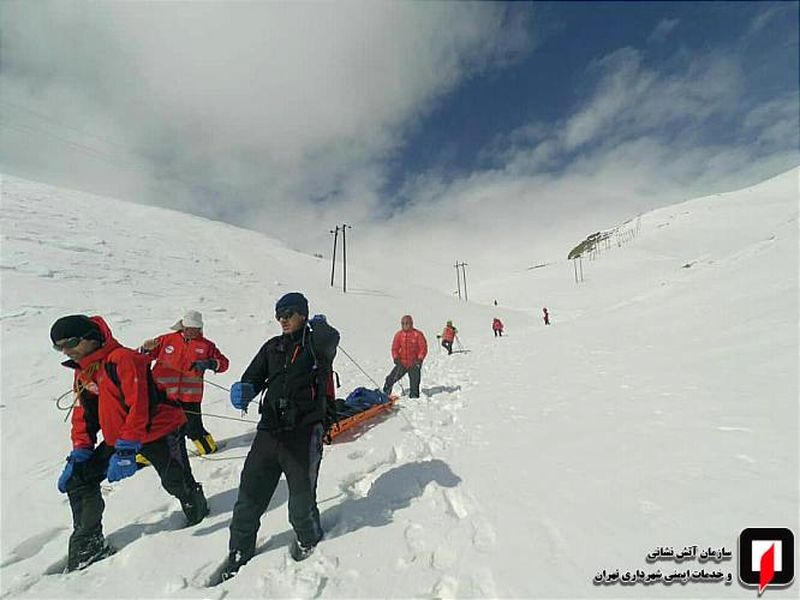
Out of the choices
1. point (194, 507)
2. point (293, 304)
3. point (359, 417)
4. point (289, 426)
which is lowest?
point (194, 507)

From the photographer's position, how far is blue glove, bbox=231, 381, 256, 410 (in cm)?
339

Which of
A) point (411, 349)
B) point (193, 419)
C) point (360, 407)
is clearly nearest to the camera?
point (193, 419)

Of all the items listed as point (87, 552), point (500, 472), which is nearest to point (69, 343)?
point (87, 552)

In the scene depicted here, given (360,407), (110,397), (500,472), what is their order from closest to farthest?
(110,397) → (500,472) → (360,407)

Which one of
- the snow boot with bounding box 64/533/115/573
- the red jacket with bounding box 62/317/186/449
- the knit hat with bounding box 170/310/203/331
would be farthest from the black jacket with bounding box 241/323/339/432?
the knit hat with bounding box 170/310/203/331

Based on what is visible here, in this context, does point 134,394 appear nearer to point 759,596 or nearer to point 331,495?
point 331,495

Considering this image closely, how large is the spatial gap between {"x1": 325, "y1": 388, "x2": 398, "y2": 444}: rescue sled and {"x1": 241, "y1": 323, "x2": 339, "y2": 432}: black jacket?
2740mm

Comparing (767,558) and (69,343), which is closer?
(767,558)

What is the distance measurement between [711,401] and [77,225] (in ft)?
107

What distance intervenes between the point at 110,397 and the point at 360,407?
4.43m

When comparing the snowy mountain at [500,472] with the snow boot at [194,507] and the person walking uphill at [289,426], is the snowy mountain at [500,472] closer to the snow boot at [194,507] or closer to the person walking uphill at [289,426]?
the snow boot at [194,507]

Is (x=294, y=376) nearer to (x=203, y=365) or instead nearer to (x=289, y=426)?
(x=289, y=426)

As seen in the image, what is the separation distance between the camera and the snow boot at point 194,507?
3801 mm

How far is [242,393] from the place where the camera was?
135 inches
